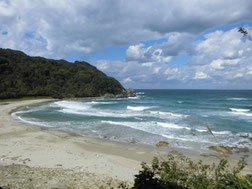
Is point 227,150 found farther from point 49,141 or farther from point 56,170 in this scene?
point 49,141

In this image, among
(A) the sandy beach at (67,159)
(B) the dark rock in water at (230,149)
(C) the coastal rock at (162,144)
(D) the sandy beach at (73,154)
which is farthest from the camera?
(C) the coastal rock at (162,144)

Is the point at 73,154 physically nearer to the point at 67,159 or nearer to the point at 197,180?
the point at 67,159

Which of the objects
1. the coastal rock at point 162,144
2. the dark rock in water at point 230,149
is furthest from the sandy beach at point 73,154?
the dark rock in water at point 230,149

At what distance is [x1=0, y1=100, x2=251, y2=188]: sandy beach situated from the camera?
7.34m

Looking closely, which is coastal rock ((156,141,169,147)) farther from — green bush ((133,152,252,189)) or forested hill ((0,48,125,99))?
forested hill ((0,48,125,99))

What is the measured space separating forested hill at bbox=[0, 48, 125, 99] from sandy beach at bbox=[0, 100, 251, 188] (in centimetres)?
5113

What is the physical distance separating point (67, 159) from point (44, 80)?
79318 millimetres

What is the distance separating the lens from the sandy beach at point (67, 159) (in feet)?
24.1

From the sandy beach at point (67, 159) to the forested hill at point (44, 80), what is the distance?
168 feet

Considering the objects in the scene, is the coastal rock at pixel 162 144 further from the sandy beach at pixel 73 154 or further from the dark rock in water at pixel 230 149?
the dark rock in water at pixel 230 149

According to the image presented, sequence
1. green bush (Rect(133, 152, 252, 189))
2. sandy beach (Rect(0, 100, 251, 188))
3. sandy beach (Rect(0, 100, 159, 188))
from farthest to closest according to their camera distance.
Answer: sandy beach (Rect(0, 100, 159, 188)) → sandy beach (Rect(0, 100, 251, 188)) → green bush (Rect(133, 152, 252, 189))

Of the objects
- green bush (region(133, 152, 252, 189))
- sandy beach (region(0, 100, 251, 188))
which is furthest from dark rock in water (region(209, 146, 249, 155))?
green bush (region(133, 152, 252, 189))

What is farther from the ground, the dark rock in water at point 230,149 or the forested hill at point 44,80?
the forested hill at point 44,80

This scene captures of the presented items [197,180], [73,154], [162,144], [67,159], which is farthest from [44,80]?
[197,180]
